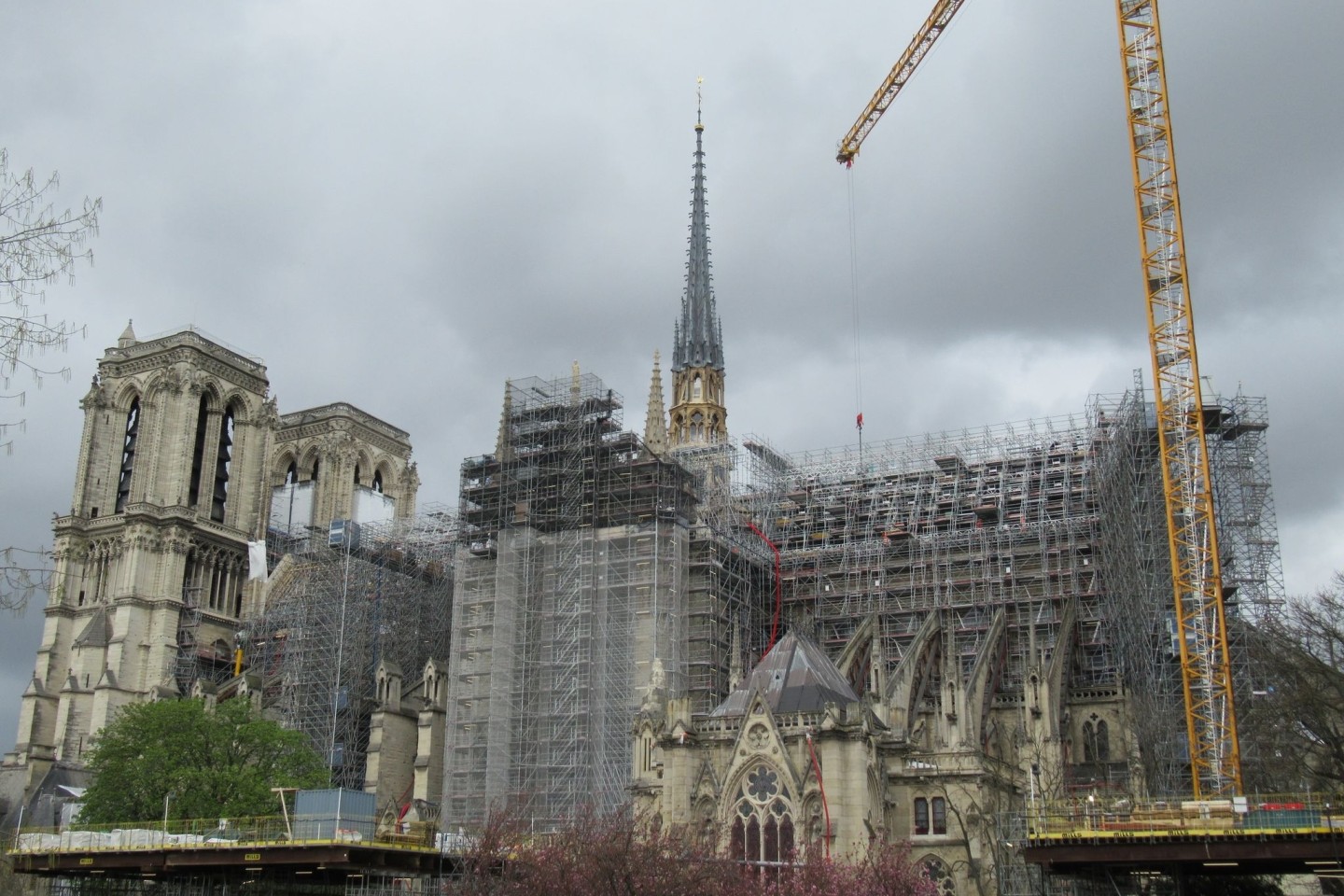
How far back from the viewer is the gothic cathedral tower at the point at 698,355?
382 feet

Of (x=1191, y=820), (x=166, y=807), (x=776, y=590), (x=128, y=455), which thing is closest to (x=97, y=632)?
(x=128, y=455)

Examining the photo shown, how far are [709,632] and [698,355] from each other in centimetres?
5711

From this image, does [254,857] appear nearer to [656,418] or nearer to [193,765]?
[193,765]

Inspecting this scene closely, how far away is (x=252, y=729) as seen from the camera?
6238 centimetres

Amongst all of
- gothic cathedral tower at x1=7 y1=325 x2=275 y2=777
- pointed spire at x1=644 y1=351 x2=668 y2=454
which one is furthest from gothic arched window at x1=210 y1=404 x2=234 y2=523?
pointed spire at x1=644 y1=351 x2=668 y2=454

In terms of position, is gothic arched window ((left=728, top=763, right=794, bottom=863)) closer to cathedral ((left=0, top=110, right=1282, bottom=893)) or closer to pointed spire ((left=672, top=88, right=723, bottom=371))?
cathedral ((left=0, top=110, right=1282, bottom=893))

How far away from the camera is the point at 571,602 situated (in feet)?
211

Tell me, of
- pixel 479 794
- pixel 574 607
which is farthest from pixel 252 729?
pixel 574 607

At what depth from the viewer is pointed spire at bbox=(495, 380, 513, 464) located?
68500mm

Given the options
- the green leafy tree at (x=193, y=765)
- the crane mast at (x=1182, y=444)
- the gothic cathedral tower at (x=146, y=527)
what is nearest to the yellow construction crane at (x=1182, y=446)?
the crane mast at (x=1182, y=444)

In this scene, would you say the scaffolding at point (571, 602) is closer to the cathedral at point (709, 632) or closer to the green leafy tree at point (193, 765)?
the cathedral at point (709, 632)

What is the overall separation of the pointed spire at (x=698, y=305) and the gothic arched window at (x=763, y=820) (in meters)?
73.6

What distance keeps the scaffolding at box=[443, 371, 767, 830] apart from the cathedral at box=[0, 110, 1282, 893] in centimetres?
15

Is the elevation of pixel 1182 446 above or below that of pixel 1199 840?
above
